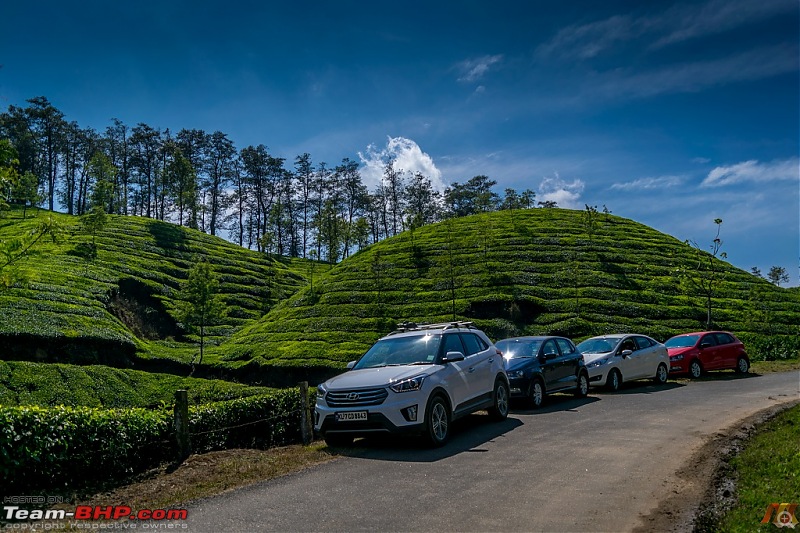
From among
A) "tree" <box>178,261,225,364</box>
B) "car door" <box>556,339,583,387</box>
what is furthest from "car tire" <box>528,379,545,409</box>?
"tree" <box>178,261,225,364</box>

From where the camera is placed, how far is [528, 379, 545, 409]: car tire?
13.7 metres

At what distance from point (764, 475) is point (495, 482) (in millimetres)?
3325

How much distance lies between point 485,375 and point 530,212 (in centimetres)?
5445

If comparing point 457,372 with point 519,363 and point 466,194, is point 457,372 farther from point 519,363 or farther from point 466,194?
point 466,194

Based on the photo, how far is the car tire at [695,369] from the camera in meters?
20.1

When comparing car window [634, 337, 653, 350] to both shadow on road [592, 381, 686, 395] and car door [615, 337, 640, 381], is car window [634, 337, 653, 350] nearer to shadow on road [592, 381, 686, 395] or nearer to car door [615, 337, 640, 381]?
car door [615, 337, 640, 381]

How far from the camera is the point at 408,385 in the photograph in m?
8.64

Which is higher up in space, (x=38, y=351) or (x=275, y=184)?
(x=275, y=184)

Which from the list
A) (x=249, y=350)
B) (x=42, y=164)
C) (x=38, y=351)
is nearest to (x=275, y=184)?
(x=42, y=164)

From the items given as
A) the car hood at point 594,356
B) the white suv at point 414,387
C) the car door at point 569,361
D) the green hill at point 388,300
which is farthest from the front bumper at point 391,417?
the green hill at point 388,300

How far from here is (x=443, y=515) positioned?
18.3 feet

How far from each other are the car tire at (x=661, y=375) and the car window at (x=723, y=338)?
3.99 meters

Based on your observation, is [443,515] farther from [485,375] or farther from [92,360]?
[92,360]

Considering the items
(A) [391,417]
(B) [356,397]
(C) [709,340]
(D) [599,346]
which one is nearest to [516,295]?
(C) [709,340]
